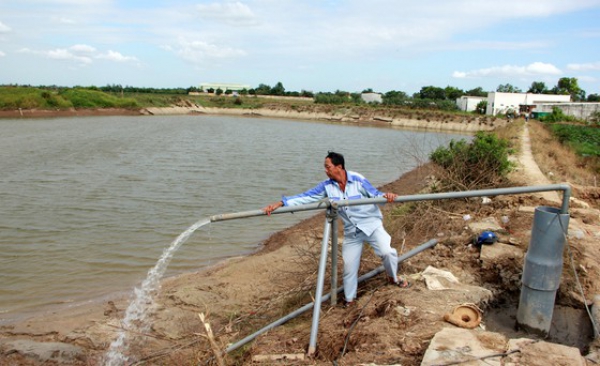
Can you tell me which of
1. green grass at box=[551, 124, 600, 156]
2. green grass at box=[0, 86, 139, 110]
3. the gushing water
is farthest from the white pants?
green grass at box=[0, 86, 139, 110]

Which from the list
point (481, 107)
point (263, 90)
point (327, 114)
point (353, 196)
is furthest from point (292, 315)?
point (263, 90)

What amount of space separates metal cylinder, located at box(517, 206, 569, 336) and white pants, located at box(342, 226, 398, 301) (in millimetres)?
1194

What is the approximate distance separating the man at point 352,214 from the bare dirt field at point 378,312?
0.31 m

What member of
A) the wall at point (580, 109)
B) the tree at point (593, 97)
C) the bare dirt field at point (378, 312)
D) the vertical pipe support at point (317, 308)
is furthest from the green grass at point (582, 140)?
the tree at point (593, 97)

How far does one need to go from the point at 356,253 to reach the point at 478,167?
5.99 meters

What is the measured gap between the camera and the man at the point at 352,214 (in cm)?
454

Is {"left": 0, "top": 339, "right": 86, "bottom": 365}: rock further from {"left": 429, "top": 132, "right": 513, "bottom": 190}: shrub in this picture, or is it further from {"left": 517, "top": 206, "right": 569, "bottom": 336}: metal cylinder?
{"left": 429, "top": 132, "right": 513, "bottom": 190}: shrub

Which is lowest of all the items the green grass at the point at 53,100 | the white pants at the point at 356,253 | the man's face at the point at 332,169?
the white pants at the point at 356,253

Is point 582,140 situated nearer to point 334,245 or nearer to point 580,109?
point 334,245

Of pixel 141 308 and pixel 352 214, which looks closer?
pixel 352 214

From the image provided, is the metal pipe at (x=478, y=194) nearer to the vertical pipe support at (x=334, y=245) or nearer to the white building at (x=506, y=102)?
the vertical pipe support at (x=334, y=245)

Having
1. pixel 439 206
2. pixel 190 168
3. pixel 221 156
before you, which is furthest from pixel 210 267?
pixel 221 156

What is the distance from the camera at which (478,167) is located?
9758mm

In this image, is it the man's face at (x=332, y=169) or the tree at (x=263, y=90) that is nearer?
the man's face at (x=332, y=169)
